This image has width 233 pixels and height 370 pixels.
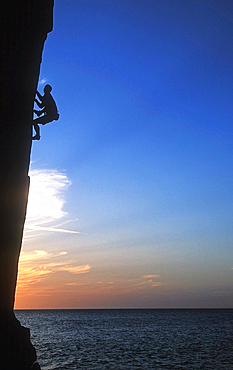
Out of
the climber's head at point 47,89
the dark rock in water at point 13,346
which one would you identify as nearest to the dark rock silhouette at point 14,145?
the dark rock in water at point 13,346

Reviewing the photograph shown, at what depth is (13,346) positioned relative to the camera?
6.48m

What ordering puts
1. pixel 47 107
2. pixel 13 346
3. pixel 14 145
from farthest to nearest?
pixel 47 107, pixel 14 145, pixel 13 346

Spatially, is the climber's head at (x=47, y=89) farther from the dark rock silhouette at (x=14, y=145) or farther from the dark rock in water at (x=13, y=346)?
the dark rock in water at (x=13, y=346)

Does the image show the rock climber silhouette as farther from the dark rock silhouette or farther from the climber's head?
the dark rock silhouette

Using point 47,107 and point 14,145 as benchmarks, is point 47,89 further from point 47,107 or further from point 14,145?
point 14,145

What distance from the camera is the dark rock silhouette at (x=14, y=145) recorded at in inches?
262

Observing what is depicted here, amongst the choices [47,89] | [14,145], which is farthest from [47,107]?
[14,145]

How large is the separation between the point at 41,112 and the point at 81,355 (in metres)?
33.8

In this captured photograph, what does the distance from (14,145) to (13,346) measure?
13.1ft

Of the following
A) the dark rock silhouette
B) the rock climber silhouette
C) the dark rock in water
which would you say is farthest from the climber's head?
the dark rock in water

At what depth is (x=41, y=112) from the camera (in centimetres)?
978

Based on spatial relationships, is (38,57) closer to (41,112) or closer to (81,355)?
(41,112)

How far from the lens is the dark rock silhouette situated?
6.66 m

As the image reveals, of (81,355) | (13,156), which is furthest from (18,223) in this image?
(81,355)
